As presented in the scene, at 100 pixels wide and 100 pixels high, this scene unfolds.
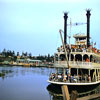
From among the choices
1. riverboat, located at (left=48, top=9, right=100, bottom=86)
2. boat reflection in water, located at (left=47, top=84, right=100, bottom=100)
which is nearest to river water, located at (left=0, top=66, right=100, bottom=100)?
boat reflection in water, located at (left=47, top=84, right=100, bottom=100)

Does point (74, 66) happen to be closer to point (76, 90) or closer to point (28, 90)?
point (76, 90)

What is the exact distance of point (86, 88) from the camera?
21188 mm

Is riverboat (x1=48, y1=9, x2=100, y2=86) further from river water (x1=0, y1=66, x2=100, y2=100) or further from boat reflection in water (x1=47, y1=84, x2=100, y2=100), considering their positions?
river water (x1=0, y1=66, x2=100, y2=100)

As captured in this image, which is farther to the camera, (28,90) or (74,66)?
(28,90)

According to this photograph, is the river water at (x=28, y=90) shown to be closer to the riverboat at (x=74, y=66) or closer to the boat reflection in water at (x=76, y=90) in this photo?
the boat reflection in water at (x=76, y=90)

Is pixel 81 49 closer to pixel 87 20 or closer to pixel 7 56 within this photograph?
pixel 87 20

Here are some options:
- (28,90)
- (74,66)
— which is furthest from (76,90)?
(28,90)

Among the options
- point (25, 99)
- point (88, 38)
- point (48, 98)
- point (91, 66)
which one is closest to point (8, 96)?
point (25, 99)

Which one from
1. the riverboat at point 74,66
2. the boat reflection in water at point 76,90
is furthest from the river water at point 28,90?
the riverboat at point 74,66

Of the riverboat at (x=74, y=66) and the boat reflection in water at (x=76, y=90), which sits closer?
the boat reflection in water at (x=76, y=90)

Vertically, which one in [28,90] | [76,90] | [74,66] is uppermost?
[74,66]

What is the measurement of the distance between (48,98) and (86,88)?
5.12m

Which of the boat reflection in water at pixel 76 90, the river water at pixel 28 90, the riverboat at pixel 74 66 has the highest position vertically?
the riverboat at pixel 74 66

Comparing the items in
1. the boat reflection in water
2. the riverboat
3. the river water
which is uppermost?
the riverboat
